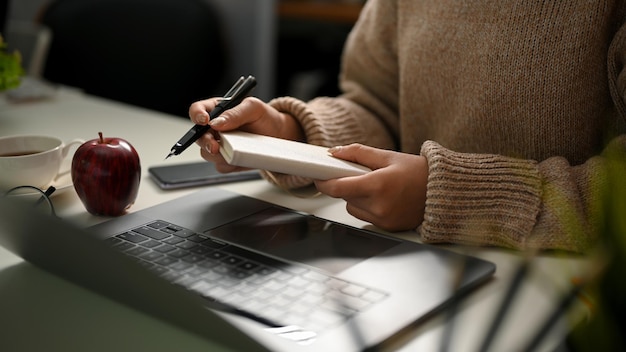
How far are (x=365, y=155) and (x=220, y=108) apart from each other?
181 mm

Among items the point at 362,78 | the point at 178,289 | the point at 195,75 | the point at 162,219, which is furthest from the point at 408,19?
the point at 195,75

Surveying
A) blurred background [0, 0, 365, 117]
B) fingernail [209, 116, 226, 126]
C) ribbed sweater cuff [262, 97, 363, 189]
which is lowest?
blurred background [0, 0, 365, 117]

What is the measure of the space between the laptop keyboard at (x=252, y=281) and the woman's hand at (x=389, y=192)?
0.12 metres

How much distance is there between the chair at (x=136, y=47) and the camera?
1990 millimetres

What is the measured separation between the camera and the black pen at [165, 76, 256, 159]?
0.75 m

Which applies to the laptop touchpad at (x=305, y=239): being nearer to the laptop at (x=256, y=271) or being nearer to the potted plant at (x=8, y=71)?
the laptop at (x=256, y=271)

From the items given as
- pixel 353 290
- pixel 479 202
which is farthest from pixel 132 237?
pixel 479 202

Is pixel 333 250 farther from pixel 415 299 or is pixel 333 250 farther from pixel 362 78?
pixel 362 78

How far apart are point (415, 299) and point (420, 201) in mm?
179

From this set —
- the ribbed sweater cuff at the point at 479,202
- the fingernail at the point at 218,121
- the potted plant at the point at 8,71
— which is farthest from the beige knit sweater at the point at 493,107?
the potted plant at the point at 8,71

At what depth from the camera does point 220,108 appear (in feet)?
2.55

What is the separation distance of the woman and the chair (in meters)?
1.03

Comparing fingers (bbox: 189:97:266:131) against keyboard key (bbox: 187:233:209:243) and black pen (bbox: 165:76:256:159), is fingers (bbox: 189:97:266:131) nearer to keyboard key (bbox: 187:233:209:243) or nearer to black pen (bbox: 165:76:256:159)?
black pen (bbox: 165:76:256:159)

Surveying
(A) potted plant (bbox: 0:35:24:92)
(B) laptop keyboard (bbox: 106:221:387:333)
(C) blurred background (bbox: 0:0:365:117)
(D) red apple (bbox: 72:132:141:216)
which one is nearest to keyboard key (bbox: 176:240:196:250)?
(B) laptop keyboard (bbox: 106:221:387:333)
